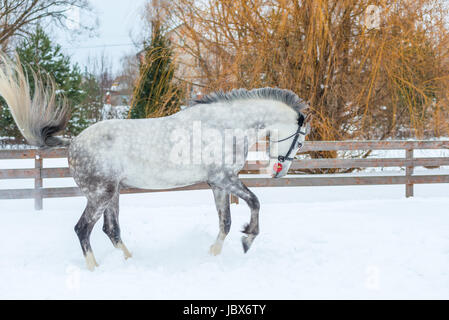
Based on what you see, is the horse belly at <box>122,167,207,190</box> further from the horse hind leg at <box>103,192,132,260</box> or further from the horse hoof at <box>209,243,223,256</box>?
the horse hoof at <box>209,243,223,256</box>

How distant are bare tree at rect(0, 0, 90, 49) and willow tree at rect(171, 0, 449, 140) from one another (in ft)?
26.1

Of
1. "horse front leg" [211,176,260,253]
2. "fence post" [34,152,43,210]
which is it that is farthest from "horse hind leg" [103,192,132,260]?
"fence post" [34,152,43,210]

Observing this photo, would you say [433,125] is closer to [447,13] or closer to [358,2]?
[447,13]

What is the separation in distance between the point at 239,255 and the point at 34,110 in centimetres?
217

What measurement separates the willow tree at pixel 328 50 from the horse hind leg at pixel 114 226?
4.22 meters

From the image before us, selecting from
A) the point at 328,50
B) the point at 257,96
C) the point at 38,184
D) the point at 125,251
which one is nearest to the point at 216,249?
the point at 125,251

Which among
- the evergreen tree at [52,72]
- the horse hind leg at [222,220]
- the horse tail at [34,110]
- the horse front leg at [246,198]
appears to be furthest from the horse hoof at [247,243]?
the evergreen tree at [52,72]

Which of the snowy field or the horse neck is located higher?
the horse neck

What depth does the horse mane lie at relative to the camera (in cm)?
344

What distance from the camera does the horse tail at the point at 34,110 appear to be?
123 inches

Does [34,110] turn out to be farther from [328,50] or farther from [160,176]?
[328,50]

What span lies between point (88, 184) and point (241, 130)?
4.52 ft
